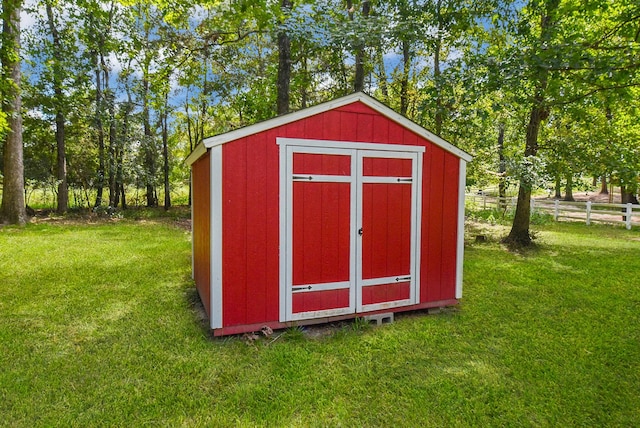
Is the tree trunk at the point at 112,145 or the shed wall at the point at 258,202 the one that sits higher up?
the tree trunk at the point at 112,145

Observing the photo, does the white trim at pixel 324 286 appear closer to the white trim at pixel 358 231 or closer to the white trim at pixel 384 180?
the white trim at pixel 358 231

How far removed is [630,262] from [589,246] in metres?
1.64

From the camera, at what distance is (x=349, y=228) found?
3861mm

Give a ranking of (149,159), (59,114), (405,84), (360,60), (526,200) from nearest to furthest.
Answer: (526,200), (360,60), (405,84), (59,114), (149,159)

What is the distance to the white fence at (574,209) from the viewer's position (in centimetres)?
1164

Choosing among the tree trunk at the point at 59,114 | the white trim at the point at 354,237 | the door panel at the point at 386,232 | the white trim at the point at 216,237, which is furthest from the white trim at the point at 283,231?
the tree trunk at the point at 59,114

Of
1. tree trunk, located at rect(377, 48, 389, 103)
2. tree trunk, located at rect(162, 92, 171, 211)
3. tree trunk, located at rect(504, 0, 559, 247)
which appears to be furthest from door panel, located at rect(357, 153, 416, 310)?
tree trunk, located at rect(162, 92, 171, 211)

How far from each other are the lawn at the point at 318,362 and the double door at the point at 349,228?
1.16ft

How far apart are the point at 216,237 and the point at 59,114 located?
12181 millimetres

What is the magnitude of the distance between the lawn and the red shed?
1.10 ft

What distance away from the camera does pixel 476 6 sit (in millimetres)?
7242

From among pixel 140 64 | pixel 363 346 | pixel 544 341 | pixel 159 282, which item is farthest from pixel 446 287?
pixel 140 64

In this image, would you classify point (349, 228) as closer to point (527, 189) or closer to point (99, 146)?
point (527, 189)

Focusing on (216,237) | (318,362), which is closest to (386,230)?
(318,362)
